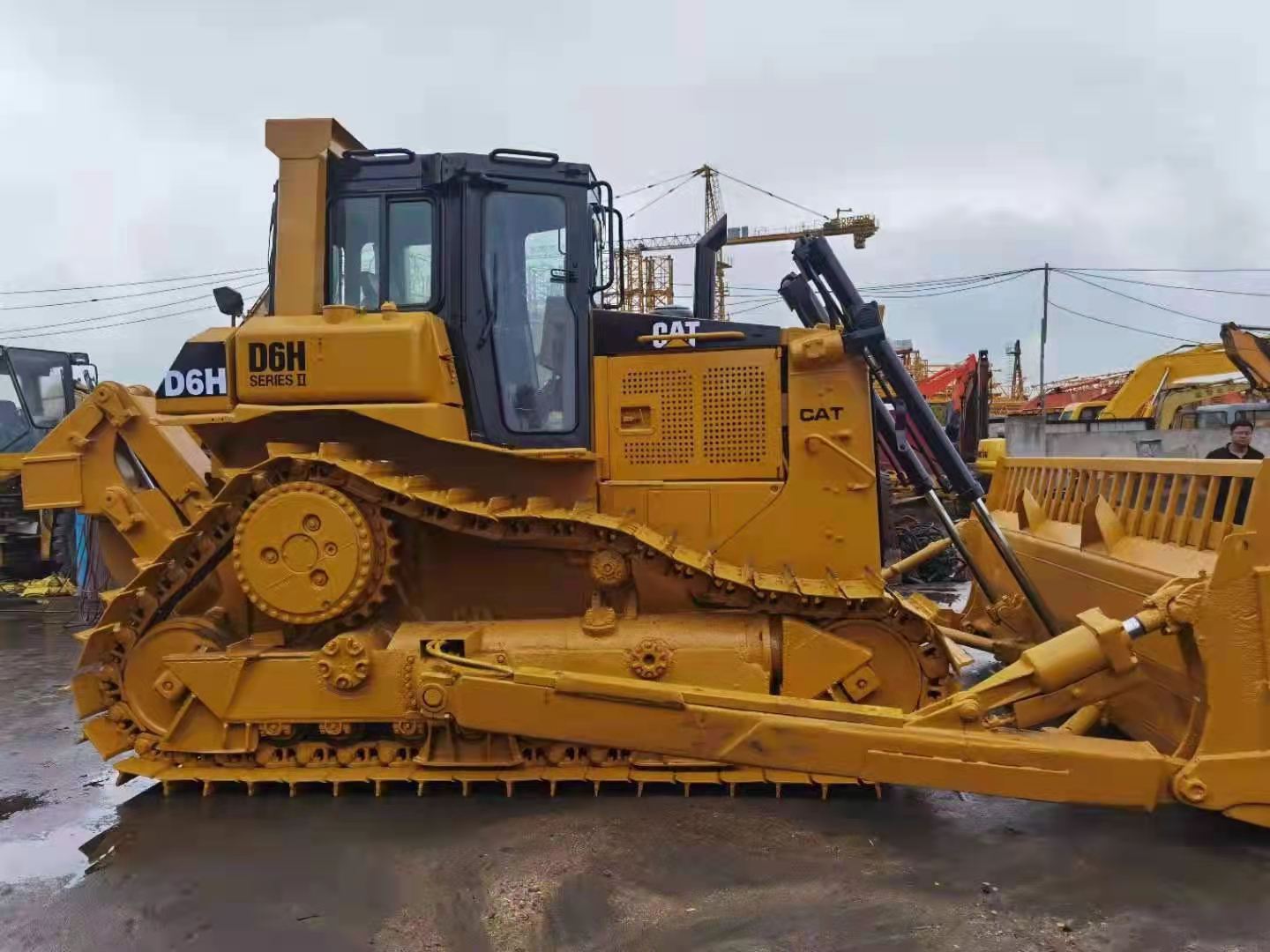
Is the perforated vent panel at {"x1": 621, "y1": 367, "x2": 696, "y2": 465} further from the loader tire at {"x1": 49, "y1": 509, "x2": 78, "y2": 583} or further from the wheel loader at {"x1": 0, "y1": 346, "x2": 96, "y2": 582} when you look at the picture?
the wheel loader at {"x1": 0, "y1": 346, "x2": 96, "y2": 582}

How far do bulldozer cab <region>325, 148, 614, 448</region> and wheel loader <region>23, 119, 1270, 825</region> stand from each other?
2cm

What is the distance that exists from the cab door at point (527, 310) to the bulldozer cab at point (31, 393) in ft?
41.3

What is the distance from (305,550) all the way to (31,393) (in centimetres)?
1278

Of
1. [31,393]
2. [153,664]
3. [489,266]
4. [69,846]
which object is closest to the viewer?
[69,846]

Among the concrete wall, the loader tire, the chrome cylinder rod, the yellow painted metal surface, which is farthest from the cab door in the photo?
the concrete wall

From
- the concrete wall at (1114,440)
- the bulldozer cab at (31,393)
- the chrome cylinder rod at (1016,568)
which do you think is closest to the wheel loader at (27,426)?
the bulldozer cab at (31,393)

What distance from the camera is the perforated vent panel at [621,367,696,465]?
5172 mm

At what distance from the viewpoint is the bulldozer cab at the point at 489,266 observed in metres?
5.00

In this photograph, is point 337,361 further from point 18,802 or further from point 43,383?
point 43,383

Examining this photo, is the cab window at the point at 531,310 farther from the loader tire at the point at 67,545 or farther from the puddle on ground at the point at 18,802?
the loader tire at the point at 67,545

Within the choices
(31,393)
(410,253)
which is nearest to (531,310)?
(410,253)

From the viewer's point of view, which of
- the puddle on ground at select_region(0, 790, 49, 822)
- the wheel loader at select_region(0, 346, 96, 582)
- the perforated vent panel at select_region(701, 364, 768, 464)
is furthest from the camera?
the wheel loader at select_region(0, 346, 96, 582)

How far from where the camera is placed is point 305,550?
14.9 feet

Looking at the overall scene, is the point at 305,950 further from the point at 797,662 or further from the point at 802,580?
the point at 802,580
